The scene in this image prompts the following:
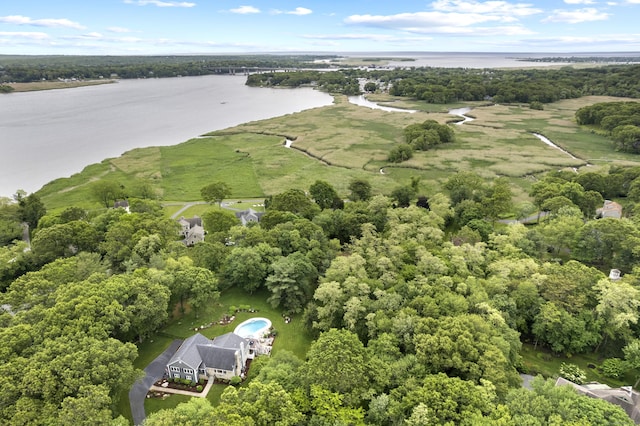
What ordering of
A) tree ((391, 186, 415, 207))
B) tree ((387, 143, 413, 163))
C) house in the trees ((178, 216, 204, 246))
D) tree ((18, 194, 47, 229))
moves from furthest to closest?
tree ((387, 143, 413, 163)), tree ((391, 186, 415, 207)), tree ((18, 194, 47, 229)), house in the trees ((178, 216, 204, 246))

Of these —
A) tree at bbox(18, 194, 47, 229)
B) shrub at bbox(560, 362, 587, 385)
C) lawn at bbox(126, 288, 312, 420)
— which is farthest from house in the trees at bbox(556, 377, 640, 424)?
tree at bbox(18, 194, 47, 229)

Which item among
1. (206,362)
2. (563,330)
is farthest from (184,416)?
(563,330)

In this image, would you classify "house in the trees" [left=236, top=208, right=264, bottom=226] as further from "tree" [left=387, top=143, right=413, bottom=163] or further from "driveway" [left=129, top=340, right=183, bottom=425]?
"tree" [left=387, top=143, right=413, bottom=163]

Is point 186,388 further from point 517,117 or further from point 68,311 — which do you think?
point 517,117

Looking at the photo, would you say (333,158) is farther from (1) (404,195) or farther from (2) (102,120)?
(2) (102,120)

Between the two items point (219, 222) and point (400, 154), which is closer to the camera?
point (219, 222)

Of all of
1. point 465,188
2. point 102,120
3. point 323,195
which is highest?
point 102,120
